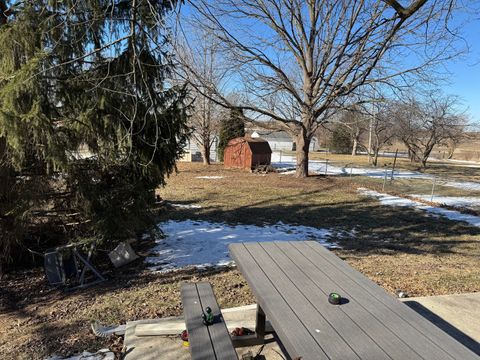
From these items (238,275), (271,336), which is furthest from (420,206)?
(271,336)

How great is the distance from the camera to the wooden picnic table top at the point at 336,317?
170cm

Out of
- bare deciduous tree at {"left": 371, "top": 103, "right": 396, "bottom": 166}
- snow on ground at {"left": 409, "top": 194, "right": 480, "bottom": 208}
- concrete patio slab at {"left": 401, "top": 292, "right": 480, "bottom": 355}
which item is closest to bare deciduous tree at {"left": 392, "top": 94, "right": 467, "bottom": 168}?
bare deciduous tree at {"left": 371, "top": 103, "right": 396, "bottom": 166}

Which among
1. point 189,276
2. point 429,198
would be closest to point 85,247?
point 189,276

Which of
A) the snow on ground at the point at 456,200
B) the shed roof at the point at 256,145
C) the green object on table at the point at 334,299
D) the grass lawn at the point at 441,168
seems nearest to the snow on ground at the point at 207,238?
the green object on table at the point at 334,299

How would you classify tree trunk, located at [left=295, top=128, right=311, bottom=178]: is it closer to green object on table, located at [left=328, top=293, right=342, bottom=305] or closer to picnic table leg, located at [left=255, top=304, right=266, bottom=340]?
picnic table leg, located at [left=255, top=304, right=266, bottom=340]

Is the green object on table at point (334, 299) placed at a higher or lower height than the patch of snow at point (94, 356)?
higher

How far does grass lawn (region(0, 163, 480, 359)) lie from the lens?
3590mm

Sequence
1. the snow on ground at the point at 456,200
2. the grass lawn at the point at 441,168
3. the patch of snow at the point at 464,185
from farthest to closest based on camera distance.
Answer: the grass lawn at the point at 441,168
the patch of snow at the point at 464,185
the snow on ground at the point at 456,200

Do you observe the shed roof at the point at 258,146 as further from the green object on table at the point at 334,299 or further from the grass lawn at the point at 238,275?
the green object on table at the point at 334,299

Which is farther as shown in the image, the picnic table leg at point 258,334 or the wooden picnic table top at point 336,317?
the picnic table leg at point 258,334

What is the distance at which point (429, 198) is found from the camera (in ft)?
44.0

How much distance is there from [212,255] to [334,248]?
2260 millimetres

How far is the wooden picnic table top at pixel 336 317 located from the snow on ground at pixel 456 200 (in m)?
11.6

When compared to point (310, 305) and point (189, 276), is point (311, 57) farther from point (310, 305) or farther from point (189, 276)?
point (310, 305)
